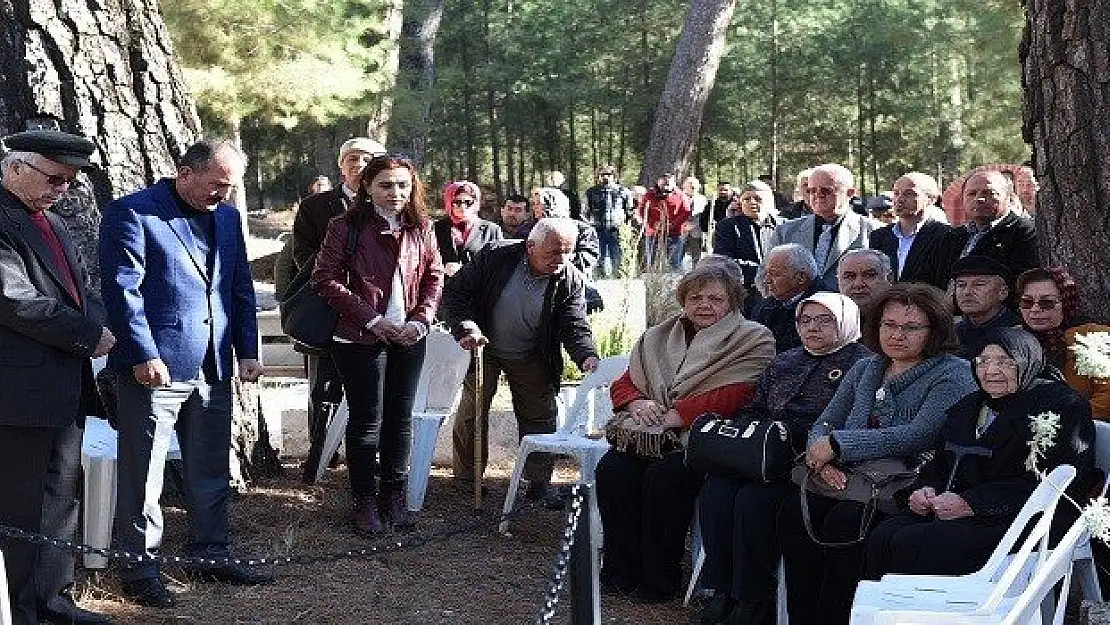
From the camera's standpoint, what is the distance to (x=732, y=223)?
431 inches

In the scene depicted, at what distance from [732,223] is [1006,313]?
499cm

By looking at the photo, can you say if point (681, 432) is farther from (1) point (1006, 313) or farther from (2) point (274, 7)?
(2) point (274, 7)

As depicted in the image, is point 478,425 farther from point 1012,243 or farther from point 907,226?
point 1012,243

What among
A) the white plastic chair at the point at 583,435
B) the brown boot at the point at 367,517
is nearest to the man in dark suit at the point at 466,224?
the white plastic chair at the point at 583,435

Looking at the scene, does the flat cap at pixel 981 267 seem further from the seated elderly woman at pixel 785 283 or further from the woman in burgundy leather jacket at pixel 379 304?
the woman in burgundy leather jacket at pixel 379 304

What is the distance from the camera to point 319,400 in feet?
27.4

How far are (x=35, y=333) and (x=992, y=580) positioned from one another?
300cm

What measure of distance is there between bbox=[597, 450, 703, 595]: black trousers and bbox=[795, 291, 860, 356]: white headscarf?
2.40 ft

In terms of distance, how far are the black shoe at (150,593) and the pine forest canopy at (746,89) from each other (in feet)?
59.9

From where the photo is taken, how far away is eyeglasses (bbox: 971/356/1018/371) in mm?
5004

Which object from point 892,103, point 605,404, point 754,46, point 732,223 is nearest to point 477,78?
point 754,46

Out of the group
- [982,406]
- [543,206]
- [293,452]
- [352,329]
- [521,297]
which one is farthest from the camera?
[543,206]

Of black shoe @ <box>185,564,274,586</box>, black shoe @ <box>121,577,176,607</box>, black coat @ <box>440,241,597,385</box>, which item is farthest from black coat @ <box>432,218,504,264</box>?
black shoe @ <box>121,577,176,607</box>

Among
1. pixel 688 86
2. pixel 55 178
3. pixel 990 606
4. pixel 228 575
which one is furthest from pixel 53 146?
pixel 688 86
